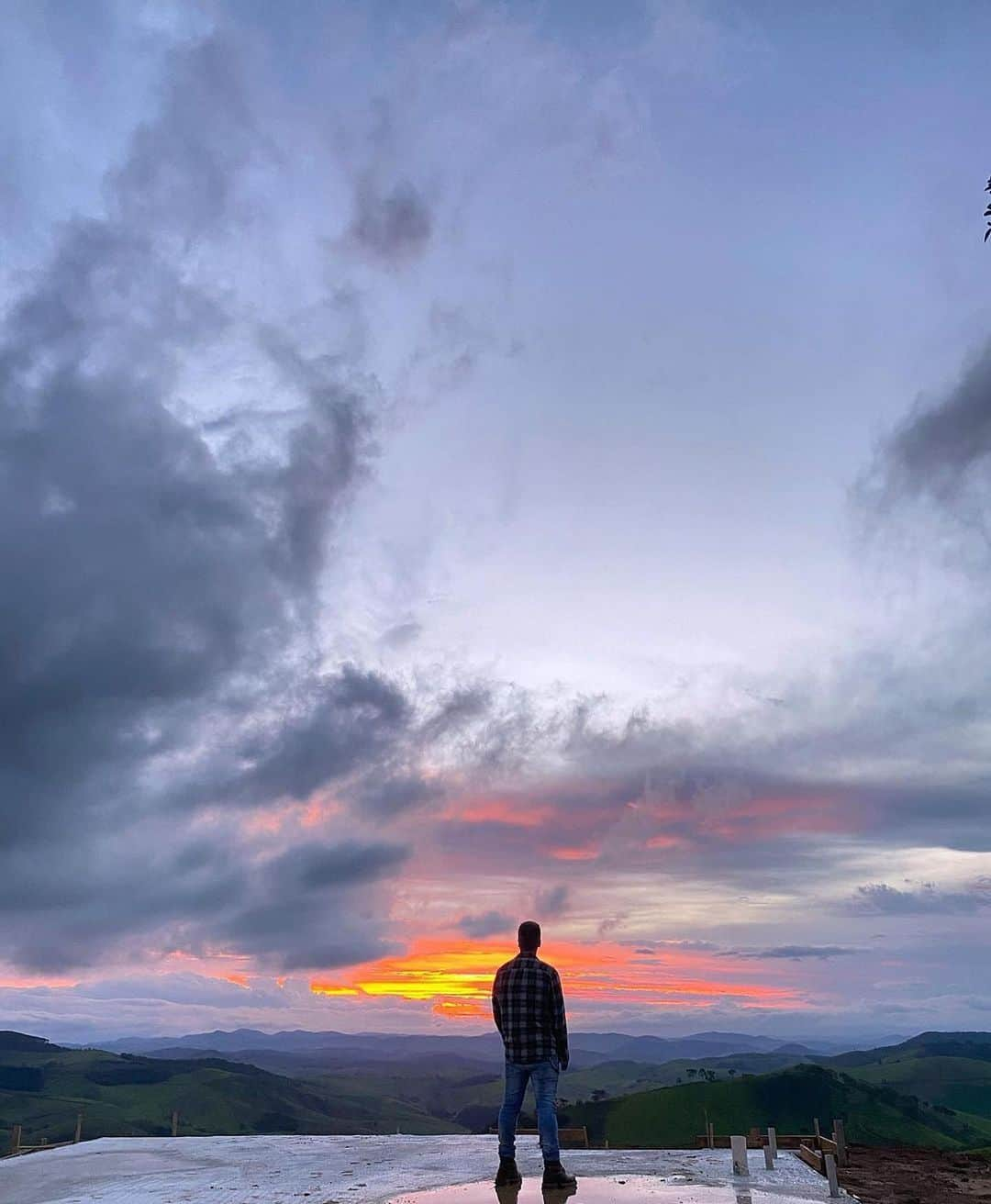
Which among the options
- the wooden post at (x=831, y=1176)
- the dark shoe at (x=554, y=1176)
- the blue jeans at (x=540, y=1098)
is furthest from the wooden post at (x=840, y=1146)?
the blue jeans at (x=540, y=1098)

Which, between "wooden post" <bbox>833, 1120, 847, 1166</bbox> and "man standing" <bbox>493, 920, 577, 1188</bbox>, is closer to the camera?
"man standing" <bbox>493, 920, 577, 1188</bbox>

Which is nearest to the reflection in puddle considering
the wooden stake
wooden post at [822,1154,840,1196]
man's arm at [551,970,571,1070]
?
wooden post at [822,1154,840,1196]

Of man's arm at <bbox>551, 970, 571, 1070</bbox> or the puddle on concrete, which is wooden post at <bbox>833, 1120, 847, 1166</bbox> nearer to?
the puddle on concrete

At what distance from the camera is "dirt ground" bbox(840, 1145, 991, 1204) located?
40.9ft

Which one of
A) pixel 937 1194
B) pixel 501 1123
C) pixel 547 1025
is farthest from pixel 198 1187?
pixel 937 1194

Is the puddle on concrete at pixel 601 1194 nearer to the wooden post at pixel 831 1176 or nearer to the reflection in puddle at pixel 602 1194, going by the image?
the reflection in puddle at pixel 602 1194

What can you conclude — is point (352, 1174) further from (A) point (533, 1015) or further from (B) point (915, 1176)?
(B) point (915, 1176)

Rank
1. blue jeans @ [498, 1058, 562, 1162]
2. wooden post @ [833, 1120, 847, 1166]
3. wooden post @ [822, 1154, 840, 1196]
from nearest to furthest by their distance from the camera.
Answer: blue jeans @ [498, 1058, 562, 1162]
wooden post @ [822, 1154, 840, 1196]
wooden post @ [833, 1120, 847, 1166]

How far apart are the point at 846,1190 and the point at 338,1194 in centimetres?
639

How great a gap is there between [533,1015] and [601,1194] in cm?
222

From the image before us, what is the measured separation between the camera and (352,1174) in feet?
46.6

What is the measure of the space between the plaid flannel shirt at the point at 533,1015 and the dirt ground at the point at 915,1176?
4.45 meters

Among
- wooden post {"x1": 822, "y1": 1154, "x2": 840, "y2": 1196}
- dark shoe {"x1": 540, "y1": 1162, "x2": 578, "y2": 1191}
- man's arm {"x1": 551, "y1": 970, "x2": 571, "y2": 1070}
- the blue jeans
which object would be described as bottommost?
wooden post {"x1": 822, "y1": 1154, "x2": 840, "y2": 1196}

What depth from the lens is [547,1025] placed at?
11.0m
